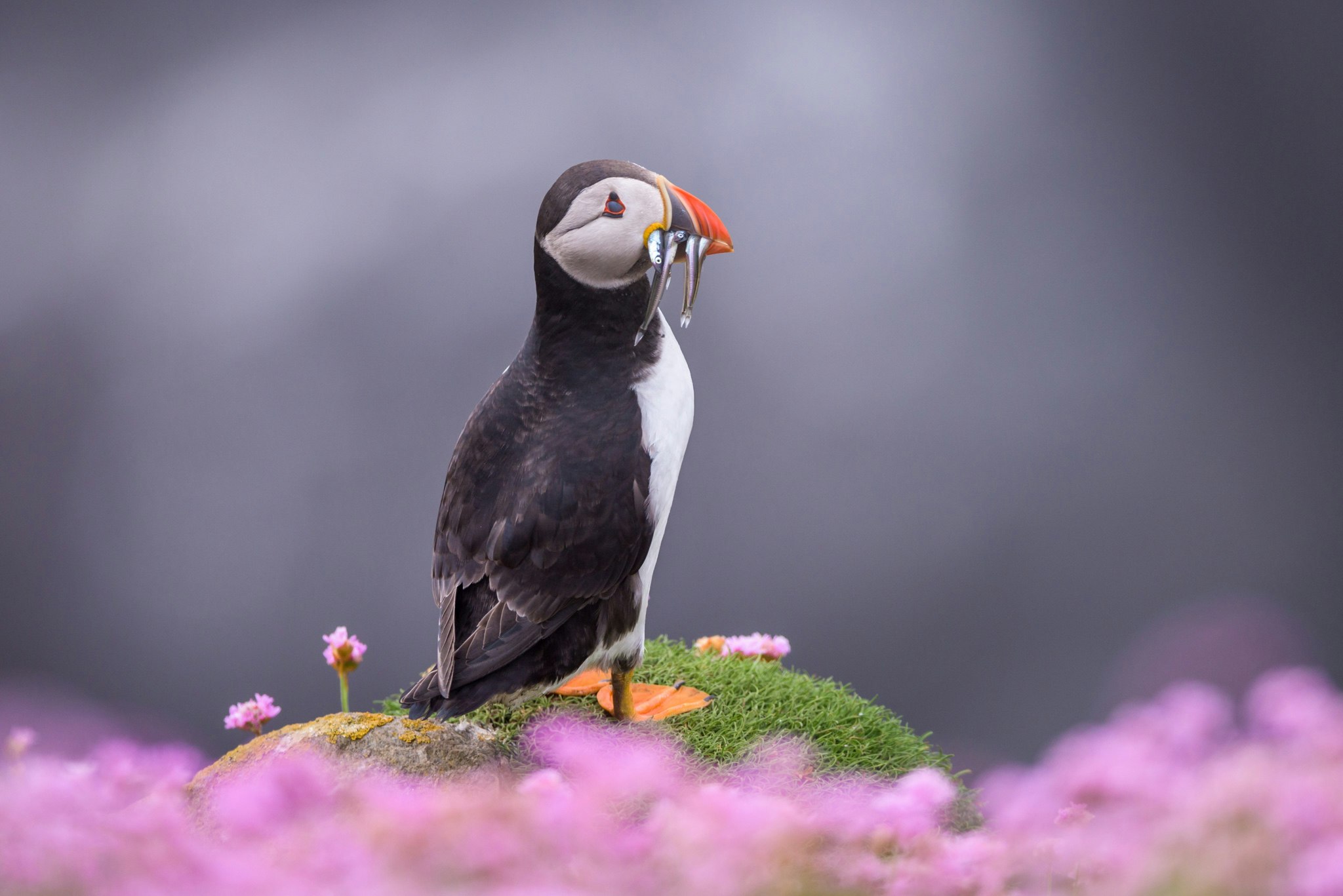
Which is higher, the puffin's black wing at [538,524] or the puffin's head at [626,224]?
the puffin's head at [626,224]

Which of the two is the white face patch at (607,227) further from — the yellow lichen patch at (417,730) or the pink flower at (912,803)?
the pink flower at (912,803)

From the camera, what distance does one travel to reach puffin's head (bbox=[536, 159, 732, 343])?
2.72 metres

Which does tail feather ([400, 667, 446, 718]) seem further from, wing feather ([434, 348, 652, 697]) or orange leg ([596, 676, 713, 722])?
orange leg ([596, 676, 713, 722])

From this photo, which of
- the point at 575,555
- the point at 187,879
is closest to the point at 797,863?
the point at 187,879

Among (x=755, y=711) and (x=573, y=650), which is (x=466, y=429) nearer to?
(x=573, y=650)

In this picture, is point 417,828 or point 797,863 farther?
point 797,863

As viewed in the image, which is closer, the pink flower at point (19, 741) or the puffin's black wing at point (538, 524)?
the pink flower at point (19, 741)

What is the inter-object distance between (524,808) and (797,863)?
0.29 m

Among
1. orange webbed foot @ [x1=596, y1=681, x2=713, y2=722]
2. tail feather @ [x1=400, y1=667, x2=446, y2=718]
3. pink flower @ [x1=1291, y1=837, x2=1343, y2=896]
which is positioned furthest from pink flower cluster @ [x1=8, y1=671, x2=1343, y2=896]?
orange webbed foot @ [x1=596, y1=681, x2=713, y2=722]

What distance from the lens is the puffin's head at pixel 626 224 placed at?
2.72m

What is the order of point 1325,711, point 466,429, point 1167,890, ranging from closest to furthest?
point 1167,890
point 1325,711
point 466,429

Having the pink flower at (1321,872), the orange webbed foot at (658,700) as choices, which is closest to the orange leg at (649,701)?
the orange webbed foot at (658,700)

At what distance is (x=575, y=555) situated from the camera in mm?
2723

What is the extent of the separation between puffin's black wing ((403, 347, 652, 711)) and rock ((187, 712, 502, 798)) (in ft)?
0.76
